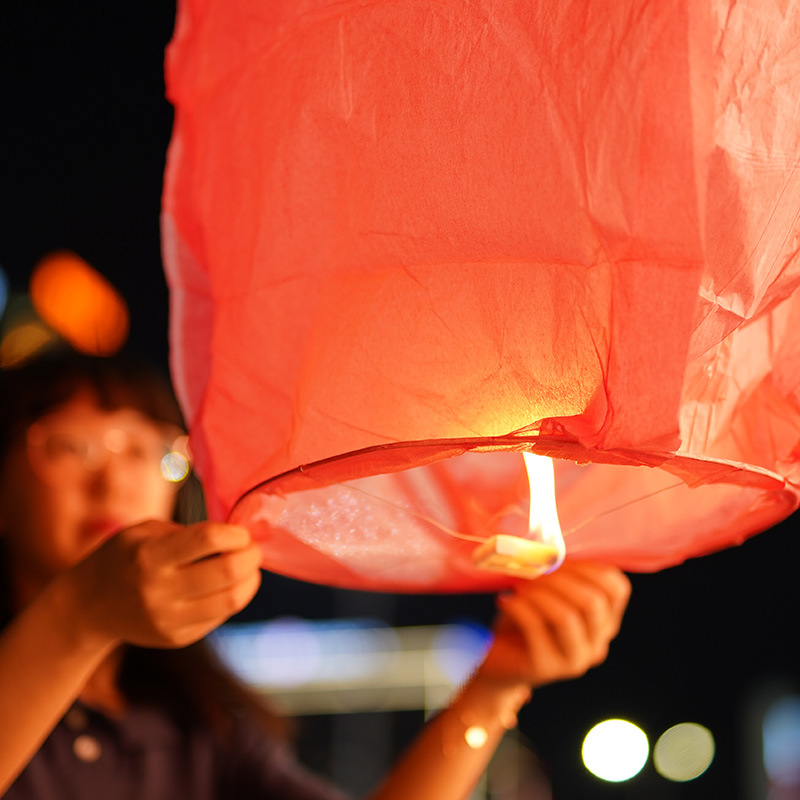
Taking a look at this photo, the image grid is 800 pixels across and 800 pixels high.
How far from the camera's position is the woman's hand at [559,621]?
68 cm

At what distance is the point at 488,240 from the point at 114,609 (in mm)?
337

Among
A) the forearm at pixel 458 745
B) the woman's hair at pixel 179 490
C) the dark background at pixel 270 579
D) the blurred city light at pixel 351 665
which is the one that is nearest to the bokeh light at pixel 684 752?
the dark background at pixel 270 579

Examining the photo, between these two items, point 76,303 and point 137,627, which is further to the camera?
point 76,303

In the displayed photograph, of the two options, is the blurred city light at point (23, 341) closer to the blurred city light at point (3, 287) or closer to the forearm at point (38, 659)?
the blurred city light at point (3, 287)

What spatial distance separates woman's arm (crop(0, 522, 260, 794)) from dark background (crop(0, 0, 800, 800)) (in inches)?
43.4

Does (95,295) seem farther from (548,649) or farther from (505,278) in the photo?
(505,278)

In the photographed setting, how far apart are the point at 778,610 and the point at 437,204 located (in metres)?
2.19

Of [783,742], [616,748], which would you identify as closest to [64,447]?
[616,748]

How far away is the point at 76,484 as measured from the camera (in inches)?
31.8

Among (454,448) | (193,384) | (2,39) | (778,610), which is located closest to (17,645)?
(193,384)

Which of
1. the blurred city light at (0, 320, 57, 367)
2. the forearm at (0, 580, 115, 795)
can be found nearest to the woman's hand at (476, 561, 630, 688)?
the forearm at (0, 580, 115, 795)

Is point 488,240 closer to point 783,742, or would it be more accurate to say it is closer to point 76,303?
point 76,303

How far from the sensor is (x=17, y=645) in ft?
1.88

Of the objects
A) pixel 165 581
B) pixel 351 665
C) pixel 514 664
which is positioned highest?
pixel 165 581
